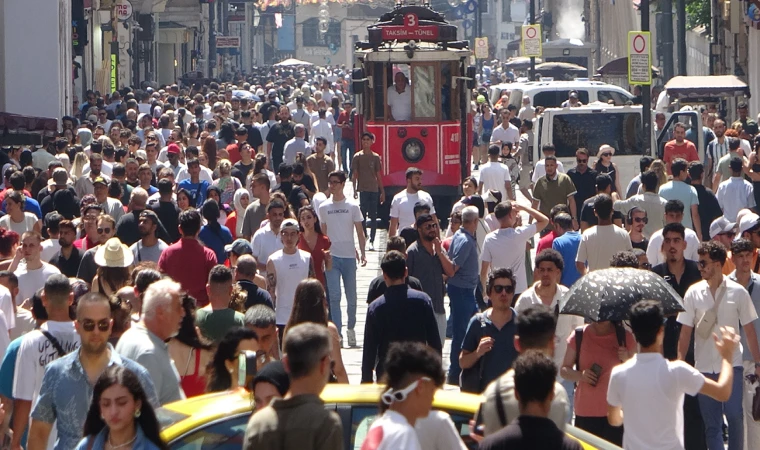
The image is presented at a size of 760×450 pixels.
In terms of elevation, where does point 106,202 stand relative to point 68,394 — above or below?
above

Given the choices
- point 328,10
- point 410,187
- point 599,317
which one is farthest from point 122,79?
point 328,10

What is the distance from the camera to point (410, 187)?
50.2ft

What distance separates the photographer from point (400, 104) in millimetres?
22875

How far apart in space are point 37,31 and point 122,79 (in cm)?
1868

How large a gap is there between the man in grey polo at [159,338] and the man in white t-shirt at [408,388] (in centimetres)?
187

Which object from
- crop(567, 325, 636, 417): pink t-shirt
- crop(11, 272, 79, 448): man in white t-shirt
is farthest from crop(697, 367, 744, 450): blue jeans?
crop(11, 272, 79, 448): man in white t-shirt

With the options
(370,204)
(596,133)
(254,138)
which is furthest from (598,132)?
(254,138)

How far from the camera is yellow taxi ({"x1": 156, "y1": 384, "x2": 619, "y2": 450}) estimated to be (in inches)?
248

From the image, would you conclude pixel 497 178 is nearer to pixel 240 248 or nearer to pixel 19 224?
pixel 19 224

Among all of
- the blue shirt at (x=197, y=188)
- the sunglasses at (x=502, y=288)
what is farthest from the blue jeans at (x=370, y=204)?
the sunglasses at (x=502, y=288)

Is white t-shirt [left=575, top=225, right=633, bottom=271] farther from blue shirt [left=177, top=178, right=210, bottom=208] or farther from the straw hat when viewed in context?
blue shirt [left=177, top=178, right=210, bottom=208]

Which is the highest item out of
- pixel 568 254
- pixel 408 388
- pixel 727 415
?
pixel 568 254

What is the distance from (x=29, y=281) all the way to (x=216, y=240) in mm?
2377

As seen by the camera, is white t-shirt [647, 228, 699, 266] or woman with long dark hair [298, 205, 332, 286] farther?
woman with long dark hair [298, 205, 332, 286]
